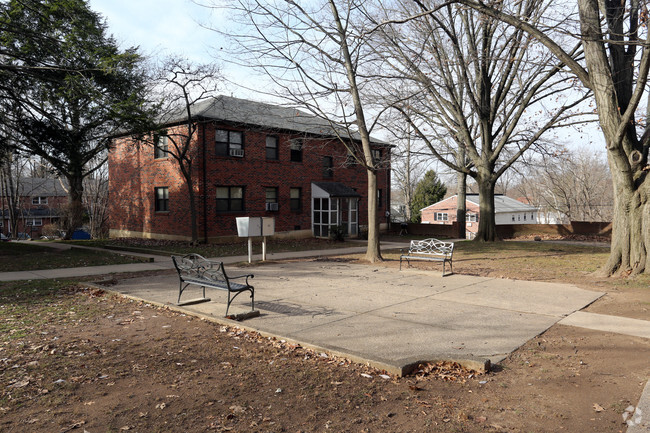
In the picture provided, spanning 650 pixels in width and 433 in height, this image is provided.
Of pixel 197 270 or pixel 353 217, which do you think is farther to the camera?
pixel 353 217

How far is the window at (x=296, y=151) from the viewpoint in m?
26.4

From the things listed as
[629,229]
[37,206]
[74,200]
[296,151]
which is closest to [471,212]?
[296,151]

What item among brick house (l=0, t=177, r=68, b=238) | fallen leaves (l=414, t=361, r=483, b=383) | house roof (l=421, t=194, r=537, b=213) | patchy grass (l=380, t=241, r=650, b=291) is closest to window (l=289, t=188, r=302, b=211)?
patchy grass (l=380, t=241, r=650, b=291)

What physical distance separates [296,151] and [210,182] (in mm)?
6583

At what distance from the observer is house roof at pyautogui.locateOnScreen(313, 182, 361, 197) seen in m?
26.7

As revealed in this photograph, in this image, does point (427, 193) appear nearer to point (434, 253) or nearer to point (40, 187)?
point (434, 253)

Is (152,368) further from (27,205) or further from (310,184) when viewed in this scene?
(27,205)

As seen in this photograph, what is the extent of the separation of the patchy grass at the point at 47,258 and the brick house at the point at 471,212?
4343cm

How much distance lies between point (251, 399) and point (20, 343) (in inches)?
143

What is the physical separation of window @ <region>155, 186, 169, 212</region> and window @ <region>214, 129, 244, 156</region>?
13.2 ft

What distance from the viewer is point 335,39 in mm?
14008

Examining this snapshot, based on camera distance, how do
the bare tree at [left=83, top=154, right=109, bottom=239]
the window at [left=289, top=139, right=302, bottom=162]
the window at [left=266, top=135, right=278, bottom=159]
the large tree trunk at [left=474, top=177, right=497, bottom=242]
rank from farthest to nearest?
the bare tree at [left=83, top=154, right=109, bottom=239] < the window at [left=289, top=139, right=302, bottom=162] < the window at [left=266, top=135, right=278, bottom=159] < the large tree trunk at [left=474, top=177, right=497, bottom=242]

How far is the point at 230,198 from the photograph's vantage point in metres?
23.6

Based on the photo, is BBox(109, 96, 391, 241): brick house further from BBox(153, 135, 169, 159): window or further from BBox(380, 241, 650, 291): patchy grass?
BBox(380, 241, 650, 291): patchy grass
